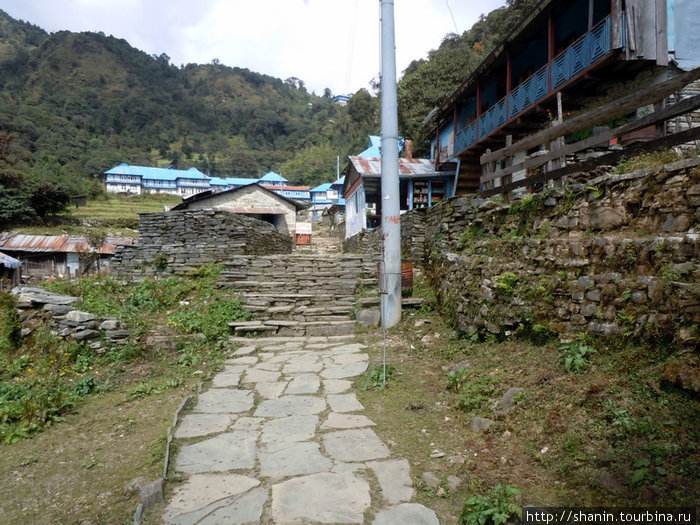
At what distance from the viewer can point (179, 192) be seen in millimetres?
70562

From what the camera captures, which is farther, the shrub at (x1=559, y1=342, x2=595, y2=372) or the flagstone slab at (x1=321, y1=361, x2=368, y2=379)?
the flagstone slab at (x1=321, y1=361, x2=368, y2=379)

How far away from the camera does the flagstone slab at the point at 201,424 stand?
3475mm

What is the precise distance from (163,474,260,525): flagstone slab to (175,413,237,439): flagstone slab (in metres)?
0.72

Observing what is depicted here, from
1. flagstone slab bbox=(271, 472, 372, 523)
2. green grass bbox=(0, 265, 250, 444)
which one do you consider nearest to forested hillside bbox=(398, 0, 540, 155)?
green grass bbox=(0, 265, 250, 444)

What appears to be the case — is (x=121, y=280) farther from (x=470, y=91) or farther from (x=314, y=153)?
(x=314, y=153)

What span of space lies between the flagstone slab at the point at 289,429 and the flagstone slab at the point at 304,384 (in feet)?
2.23

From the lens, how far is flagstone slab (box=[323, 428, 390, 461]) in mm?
3016

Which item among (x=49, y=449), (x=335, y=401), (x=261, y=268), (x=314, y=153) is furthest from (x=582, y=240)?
(x=314, y=153)

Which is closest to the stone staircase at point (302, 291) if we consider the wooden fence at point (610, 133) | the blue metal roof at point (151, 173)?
the wooden fence at point (610, 133)

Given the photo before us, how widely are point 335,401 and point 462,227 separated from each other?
174 inches

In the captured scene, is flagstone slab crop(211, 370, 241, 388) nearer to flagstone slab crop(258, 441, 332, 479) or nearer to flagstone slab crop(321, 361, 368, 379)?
flagstone slab crop(321, 361, 368, 379)

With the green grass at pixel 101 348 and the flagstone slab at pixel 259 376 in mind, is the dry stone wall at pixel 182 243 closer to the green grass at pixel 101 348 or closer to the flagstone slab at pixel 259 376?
the green grass at pixel 101 348

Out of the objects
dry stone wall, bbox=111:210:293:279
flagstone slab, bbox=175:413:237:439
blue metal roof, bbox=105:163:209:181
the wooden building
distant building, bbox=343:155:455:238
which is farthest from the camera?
blue metal roof, bbox=105:163:209:181

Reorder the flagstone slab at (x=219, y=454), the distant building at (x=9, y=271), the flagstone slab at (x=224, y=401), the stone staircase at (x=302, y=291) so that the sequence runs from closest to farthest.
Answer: the flagstone slab at (x=219, y=454) < the flagstone slab at (x=224, y=401) < the stone staircase at (x=302, y=291) < the distant building at (x=9, y=271)
